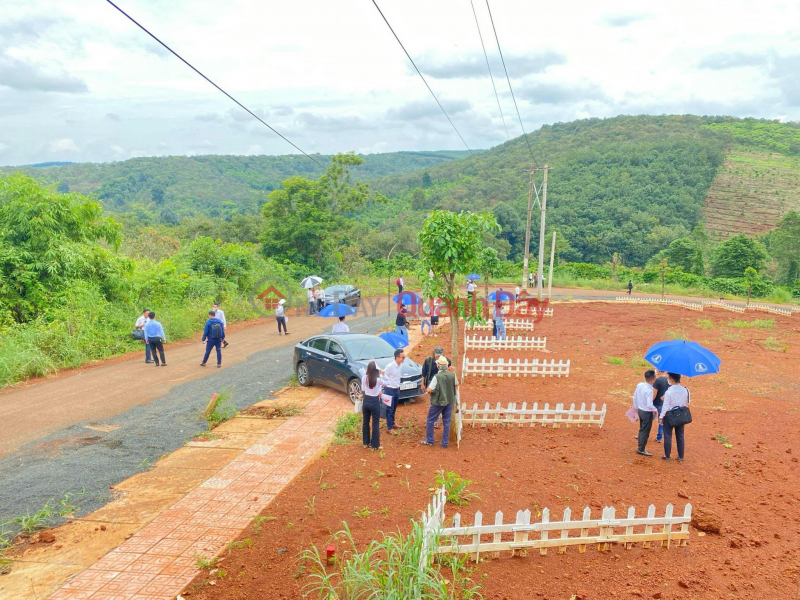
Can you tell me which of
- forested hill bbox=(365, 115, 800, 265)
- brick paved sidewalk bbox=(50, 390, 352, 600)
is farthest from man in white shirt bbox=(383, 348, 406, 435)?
forested hill bbox=(365, 115, 800, 265)

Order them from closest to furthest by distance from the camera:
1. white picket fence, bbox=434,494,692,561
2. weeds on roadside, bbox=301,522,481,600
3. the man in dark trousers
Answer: weeds on roadside, bbox=301,522,481,600
white picket fence, bbox=434,494,692,561
the man in dark trousers

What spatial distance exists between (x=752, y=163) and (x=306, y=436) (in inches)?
4283

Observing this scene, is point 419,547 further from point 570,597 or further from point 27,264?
point 27,264

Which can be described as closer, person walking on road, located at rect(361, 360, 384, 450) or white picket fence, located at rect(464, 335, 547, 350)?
person walking on road, located at rect(361, 360, 384, 450)

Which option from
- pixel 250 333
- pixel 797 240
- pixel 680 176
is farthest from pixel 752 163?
pixel 250 333

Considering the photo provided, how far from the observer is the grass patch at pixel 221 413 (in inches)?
386

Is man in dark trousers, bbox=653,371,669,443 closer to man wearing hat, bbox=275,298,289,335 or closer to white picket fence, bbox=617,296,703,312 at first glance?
man wearing hat, bbox=275,298,289,335

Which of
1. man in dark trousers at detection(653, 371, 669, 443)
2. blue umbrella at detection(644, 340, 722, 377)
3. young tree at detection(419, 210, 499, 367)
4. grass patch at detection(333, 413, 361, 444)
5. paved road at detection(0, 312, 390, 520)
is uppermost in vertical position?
young tree at detection(419, 210, 499, 367)

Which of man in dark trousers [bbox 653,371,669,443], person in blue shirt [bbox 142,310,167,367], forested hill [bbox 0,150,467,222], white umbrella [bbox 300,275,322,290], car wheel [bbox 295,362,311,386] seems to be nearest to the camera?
man in dark trousers [bbox 653,371,669,443]

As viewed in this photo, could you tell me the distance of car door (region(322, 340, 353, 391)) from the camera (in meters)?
11.3

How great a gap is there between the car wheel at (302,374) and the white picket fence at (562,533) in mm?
7829

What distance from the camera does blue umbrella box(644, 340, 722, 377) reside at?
7820mm

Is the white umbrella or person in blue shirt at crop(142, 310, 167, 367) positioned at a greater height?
the white umbrella

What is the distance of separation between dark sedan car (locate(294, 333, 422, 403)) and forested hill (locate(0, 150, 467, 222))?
91645 mm
